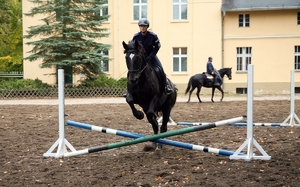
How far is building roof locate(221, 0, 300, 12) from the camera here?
1268 inches

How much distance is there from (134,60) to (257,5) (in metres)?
27.2

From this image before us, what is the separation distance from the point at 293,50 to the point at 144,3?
12.0 metres

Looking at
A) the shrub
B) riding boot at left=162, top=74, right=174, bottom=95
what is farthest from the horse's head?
the shrub

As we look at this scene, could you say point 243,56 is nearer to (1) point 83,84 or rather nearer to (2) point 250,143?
(1) point 83,84

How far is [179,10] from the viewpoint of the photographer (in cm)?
3388

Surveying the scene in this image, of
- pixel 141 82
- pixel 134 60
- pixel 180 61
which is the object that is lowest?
pixel 141 82

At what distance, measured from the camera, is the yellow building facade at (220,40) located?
32906 mm

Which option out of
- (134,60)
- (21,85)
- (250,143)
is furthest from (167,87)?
(21,85)

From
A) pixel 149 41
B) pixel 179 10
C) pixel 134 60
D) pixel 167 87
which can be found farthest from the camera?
pixel 179 10

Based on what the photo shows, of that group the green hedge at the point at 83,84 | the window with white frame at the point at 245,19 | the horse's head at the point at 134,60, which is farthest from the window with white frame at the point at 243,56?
the horse's head at the point at 134,60

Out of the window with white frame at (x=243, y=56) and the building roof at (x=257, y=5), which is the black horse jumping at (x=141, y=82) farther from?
the window with white frame at (x=243, y=56)

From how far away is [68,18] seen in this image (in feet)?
92.8

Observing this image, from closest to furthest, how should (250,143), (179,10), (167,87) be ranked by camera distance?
1. (250,143)
2. (167,87)
3. (179,10)

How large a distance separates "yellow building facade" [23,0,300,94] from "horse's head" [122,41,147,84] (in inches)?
1010
